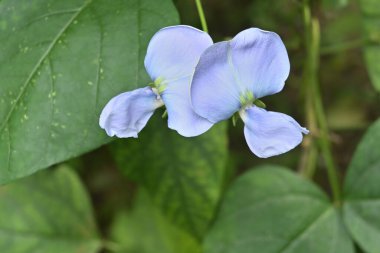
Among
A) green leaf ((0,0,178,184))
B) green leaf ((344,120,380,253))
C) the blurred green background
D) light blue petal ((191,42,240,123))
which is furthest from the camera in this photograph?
the blurred green background

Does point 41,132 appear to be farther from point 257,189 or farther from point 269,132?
point 257,189

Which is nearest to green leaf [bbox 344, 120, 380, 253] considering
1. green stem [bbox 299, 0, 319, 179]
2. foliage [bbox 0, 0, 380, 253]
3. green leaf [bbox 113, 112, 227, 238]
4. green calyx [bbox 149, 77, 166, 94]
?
foliage [bbox 0, 0, 380, 253]

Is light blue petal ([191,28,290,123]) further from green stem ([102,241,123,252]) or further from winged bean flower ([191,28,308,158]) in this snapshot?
green stem ([102,241,123,252])

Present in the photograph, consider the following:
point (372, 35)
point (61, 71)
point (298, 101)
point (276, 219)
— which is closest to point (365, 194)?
point (276, 219)

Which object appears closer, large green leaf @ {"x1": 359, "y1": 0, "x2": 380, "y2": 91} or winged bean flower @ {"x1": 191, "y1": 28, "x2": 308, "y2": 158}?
winged bean flower @ {"x1": 191, "y1": 28, "x2": 308, "y2": 158}

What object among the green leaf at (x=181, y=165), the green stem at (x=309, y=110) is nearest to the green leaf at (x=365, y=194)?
the green stem at (x=309, y=110)
